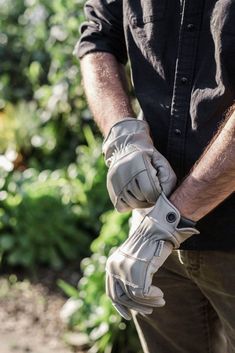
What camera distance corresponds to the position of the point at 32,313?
14.7 feet

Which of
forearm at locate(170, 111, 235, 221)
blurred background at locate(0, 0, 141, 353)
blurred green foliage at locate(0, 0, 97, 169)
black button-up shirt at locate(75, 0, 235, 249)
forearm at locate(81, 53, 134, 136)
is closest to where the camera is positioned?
forearm at locate(170, 111, 235, 221)

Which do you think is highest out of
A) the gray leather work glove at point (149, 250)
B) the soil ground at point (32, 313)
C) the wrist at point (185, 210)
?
the wrist at point (185, 210)

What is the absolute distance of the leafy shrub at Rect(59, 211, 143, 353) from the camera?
3906mm

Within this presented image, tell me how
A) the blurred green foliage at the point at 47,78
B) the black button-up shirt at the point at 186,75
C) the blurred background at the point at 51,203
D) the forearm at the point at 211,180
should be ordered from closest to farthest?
the forearm at the point at 211,180 → the black button-up shirt at the point at 186,75 → the blurred background at the point at 51,203 → the blurred green foliage at the point at 47,78

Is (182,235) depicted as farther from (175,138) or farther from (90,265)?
(90,265)

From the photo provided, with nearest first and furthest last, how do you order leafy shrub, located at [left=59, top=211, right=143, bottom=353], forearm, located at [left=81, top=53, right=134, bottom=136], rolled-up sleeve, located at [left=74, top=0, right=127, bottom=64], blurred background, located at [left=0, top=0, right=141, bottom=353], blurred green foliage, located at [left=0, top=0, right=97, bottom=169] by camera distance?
forearm, located at [left=81, top=53, right=134, bottom=136] → rolled-up sleeve, located at [left=74, top=0, right=127, bottom=64] → leafy shrub, located at [left=59, top=211, right=143, bottom=353] → blurred background, located at [left=0, top=0, right=141, bottom=353] → blurred green foliage, located at [left=0, top=0, right=97, bottom=169]

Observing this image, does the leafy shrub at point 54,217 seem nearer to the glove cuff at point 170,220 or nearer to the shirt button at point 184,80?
the shirt button at point 184,80

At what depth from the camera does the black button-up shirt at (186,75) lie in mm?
2355

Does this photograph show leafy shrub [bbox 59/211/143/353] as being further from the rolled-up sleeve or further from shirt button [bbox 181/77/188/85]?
shirt button [bbox 181/77/188/85]

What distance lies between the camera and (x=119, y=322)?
12.7ft

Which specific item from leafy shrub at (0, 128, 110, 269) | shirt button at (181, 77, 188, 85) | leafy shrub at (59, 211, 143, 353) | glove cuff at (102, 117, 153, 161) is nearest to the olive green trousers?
glove cuff at (102, 117, 153, 161)

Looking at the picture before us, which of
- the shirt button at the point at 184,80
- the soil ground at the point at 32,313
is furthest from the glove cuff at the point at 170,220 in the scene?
the soil ground at the point at 32,313

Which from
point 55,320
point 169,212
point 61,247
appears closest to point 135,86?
point 169,212

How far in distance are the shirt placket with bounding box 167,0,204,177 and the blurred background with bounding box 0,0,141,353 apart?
1.53m
